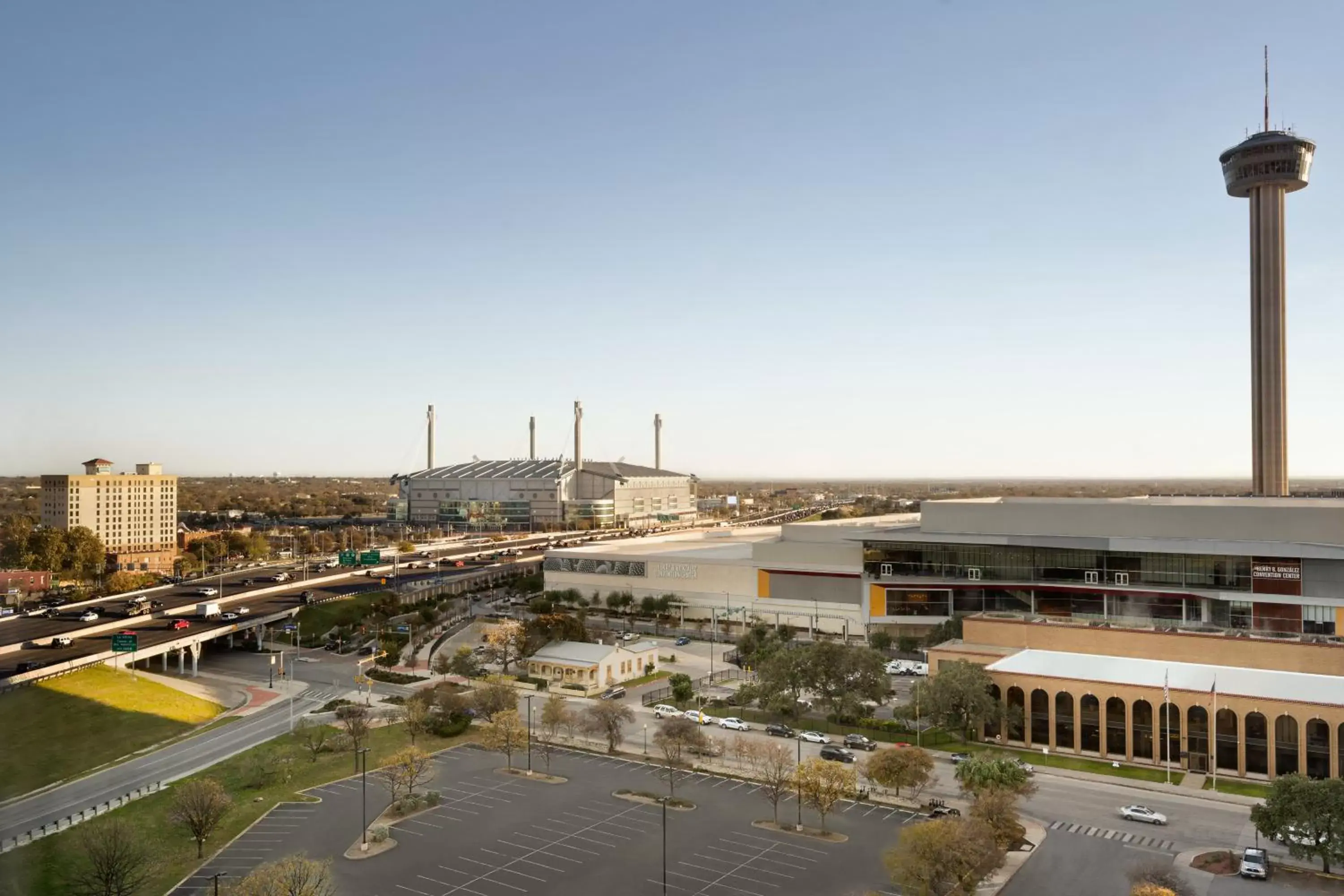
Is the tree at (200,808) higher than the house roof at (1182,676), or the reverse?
the house roof at (1182,676)

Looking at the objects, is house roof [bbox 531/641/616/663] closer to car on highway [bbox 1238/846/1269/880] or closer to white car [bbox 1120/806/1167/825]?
white car [bbox 1120/806/1167/825]

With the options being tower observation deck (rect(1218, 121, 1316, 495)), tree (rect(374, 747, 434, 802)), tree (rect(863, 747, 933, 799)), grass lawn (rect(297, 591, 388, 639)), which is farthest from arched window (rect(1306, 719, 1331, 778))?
tower observation deck (rect(1218, 121, 1316, 495))

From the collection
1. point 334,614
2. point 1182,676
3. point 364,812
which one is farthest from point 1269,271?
point 364,812

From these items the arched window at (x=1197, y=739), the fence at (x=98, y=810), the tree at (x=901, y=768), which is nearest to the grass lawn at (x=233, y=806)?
the fence at (x=98, y=810)

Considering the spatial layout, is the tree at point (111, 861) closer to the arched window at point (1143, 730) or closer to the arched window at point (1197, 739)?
the arched window at point (1143, 730)

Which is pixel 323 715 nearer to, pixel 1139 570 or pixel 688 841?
pixel 688 841

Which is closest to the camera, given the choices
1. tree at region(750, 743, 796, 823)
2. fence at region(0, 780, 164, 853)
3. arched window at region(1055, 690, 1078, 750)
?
fence at region(0, 780, 164, 853)
